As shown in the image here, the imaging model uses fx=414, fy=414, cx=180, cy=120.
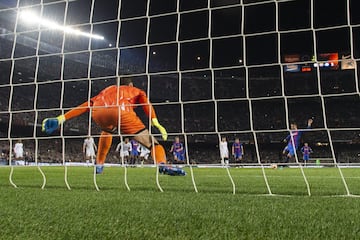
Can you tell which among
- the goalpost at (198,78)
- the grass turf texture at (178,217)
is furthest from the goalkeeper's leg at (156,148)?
the goalpost at (198,78)

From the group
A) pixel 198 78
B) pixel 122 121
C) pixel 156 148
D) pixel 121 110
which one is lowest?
pixel 156 148

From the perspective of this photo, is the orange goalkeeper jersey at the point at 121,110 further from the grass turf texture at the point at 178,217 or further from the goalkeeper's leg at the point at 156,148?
the grass turf texture at the point at 178,217

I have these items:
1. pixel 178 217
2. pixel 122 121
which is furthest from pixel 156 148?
pixel 178 217

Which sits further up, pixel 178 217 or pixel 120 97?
pixel 120 97

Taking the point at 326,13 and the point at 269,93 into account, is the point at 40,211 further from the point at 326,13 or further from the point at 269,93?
the point at 269,93

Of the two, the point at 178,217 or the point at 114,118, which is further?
the point at 114,118

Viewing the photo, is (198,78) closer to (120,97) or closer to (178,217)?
(120,97)

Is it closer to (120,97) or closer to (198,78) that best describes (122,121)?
(120,97)

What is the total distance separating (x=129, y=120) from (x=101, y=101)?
70cm

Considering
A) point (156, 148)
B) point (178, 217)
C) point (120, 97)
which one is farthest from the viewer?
point (120, 97)

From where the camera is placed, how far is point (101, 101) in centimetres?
799

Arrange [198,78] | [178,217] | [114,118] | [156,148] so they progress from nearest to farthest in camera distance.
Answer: [178,217]
[156,148]
[114,118]
[198,78]

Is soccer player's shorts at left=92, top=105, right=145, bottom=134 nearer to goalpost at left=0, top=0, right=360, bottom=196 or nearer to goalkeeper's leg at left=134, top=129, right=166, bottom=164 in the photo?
goalkeeper's leg at left=134, top=129, right=166, bottom=164

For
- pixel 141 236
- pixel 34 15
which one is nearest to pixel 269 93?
pixel 34 15
